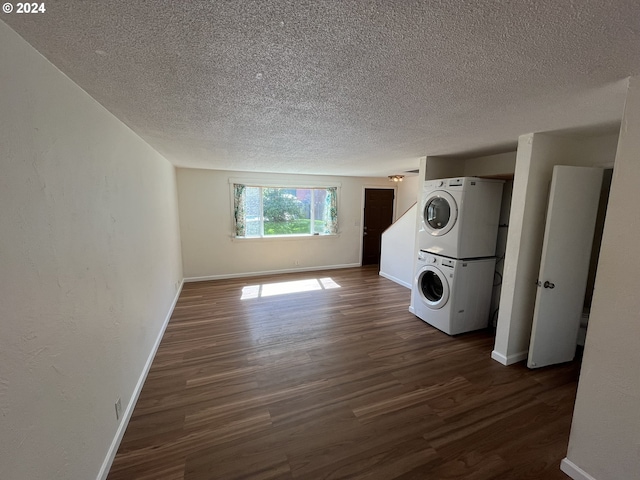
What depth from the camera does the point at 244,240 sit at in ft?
17.4

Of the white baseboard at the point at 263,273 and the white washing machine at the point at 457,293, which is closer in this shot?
the white washing machine at the point at 457,293

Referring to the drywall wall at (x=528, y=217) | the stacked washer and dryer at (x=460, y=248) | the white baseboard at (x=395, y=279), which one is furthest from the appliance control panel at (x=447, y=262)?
the white baseboard at (x=395, y=279)

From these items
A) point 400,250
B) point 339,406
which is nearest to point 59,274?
point 339,406

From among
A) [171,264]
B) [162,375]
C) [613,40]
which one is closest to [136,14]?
[613,40]

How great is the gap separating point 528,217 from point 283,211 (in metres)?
4.23

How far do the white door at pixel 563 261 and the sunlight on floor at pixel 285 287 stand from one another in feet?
9.90

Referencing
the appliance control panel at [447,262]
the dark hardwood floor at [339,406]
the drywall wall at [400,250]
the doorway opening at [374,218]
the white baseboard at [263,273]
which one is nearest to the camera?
the dark hardwood floor at [339,406]

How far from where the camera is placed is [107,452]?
1.51 meters

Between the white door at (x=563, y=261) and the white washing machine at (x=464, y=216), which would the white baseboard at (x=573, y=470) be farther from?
the white washing machine at (x=464, y=216)

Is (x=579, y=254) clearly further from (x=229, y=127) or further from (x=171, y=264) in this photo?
(x=171, y=264)

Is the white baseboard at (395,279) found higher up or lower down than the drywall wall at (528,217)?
lower down

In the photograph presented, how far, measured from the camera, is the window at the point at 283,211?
17.2ft

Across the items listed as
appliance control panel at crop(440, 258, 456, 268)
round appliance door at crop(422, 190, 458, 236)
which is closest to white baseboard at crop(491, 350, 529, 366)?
appliance control panel at crop(440, 258, 456, 268)

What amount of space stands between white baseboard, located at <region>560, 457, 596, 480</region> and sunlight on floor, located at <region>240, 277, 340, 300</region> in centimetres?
349
